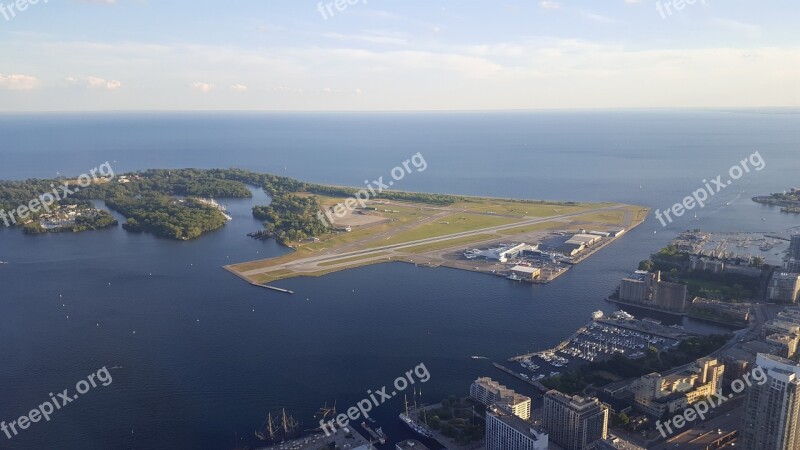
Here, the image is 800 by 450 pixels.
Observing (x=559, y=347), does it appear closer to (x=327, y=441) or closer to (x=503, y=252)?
(x=327, y=441)

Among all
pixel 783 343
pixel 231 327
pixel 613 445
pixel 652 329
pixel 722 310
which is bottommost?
pixel 231 327

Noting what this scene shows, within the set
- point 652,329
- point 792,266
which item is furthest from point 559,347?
point 792,266

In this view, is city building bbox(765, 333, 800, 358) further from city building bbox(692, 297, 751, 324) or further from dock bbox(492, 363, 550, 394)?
dock bbox(492, 363, 550, 394)

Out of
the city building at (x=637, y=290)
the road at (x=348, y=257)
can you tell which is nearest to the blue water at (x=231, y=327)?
the city building at (x=637, y=290)

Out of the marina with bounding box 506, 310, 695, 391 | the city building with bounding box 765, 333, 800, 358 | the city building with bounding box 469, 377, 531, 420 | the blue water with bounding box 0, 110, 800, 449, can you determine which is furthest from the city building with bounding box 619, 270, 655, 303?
the city building with bounding box 469, 377, 531, 420

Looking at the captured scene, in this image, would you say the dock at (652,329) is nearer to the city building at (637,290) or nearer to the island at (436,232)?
the city building at (637,290)

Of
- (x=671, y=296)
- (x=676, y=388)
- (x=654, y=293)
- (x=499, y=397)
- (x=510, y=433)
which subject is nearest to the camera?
(x=510, y=433)

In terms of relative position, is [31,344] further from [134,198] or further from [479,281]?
[134,198]
